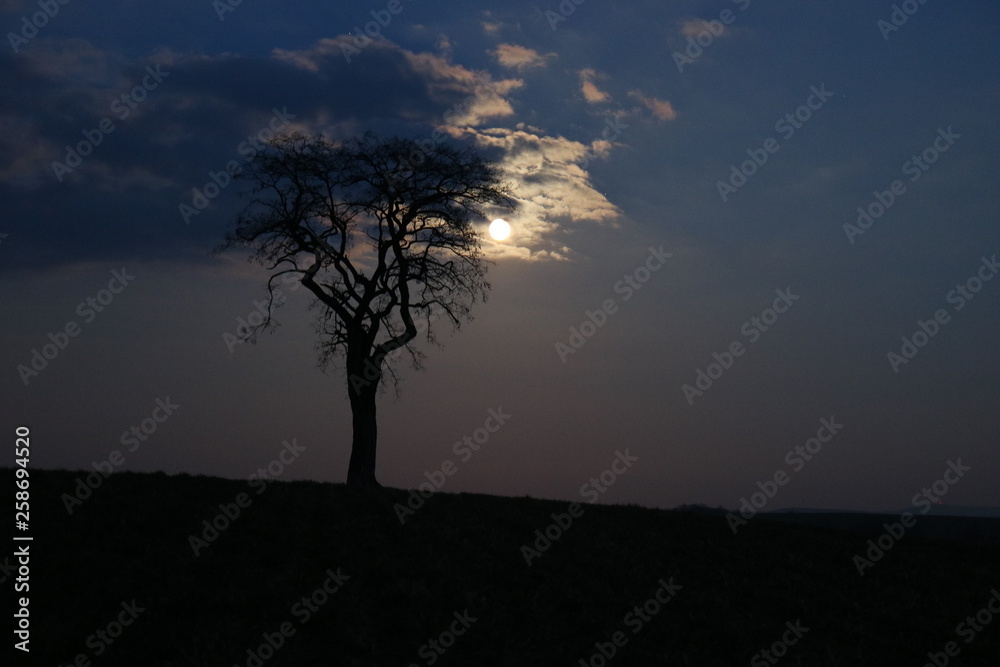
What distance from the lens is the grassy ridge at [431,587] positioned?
15.8m

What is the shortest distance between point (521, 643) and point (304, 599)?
483 centimetres

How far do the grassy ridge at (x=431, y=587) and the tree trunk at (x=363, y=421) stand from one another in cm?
536

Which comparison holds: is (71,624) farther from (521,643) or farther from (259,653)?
(521,643)

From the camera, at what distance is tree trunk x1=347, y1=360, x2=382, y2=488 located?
1184 inches

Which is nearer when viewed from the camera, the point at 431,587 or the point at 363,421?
the point at 431,587

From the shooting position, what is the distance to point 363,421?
30.4 m

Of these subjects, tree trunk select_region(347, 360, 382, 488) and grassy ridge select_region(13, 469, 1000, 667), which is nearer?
grassy ridge select_region(13, 469, 1000, 667)

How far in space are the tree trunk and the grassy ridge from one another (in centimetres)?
536

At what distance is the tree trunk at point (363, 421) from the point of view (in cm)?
3008

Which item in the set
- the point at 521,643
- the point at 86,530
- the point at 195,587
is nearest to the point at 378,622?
the point at 521,643

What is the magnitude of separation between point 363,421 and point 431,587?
A: 13151 mm

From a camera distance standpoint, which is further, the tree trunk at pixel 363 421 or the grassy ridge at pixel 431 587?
the tree trunk at pixel 363 421

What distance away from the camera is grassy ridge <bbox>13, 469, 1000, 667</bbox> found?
15797 mm

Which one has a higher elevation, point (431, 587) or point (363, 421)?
point (363, 421)
